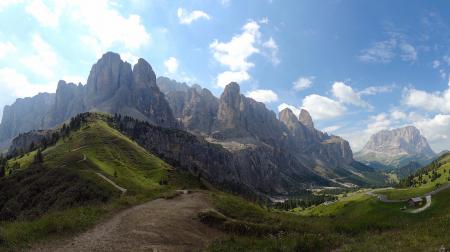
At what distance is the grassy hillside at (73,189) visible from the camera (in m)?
33.5

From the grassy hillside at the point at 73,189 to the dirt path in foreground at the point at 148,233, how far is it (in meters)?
2.47

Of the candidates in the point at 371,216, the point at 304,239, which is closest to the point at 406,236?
the point at 304,239

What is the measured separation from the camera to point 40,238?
30.5 metres

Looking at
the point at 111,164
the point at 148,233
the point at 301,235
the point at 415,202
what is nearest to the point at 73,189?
the point at 111,164

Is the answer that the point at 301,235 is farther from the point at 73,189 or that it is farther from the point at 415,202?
the point at 415,202

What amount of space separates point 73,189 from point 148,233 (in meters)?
82.5

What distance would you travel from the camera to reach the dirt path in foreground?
30.2m

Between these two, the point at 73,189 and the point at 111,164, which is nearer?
the point at 73,189

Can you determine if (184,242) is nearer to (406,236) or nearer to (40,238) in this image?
(40,238)

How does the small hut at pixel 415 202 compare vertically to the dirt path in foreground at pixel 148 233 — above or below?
below

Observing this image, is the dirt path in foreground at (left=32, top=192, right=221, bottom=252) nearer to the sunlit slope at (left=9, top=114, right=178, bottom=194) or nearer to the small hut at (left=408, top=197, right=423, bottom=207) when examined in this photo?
the sunlit slope at (left=9, top=114, right=178, bottom=194)

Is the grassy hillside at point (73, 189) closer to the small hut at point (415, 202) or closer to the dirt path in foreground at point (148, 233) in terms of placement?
the dirt path in foreground at point (148, 233)

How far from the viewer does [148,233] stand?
114 ft

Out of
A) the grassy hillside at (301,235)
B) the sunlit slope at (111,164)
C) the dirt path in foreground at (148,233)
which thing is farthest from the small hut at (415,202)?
the dirt path in foreground at (148,233)
